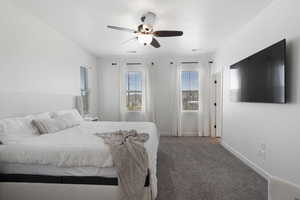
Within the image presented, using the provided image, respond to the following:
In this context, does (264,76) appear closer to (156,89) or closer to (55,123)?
(55,123)

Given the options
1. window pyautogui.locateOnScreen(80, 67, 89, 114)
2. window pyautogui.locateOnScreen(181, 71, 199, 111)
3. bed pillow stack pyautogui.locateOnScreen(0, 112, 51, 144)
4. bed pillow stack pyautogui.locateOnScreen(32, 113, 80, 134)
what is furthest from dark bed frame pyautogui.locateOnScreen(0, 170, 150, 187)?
window pyautogui.locateOnScreen(181, 71, 199, 111)

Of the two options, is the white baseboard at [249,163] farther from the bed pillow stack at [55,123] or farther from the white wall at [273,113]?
the bed pillow stack at [55,123]

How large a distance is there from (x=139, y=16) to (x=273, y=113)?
8.41 feet

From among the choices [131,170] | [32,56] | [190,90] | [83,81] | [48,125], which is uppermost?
[32,56]

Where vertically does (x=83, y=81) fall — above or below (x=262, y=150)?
above

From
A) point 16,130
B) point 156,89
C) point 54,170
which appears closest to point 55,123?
point 16,130

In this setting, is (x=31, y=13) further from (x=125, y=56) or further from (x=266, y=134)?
(x=266, y=134)

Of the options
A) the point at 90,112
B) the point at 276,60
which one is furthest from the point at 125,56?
the point at 276,60

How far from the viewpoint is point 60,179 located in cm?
180

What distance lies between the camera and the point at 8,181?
5.97 ft

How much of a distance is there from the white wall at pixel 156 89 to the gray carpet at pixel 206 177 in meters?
1.93

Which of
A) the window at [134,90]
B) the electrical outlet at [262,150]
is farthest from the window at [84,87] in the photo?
the electrical outlet at [262,150]

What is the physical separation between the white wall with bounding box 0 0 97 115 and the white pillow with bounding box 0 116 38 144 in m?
0.46

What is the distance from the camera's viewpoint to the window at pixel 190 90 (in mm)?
5746
